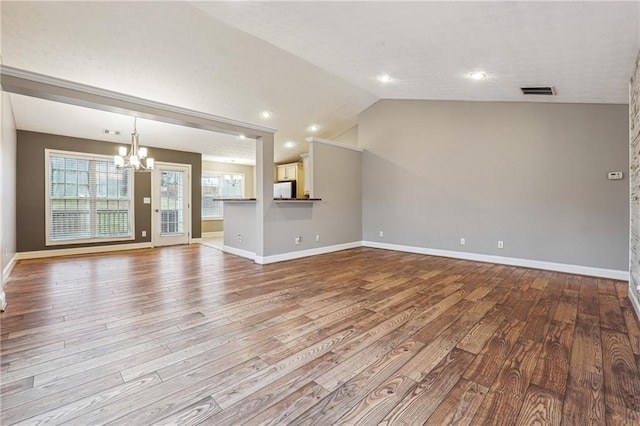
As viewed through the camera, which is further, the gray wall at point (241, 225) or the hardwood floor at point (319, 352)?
the gray wall at point (241, 225)

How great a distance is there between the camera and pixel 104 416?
1439 millimetres

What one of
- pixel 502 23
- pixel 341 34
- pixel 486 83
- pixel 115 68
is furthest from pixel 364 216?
pixel 115 68

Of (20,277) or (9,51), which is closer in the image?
(9,51)

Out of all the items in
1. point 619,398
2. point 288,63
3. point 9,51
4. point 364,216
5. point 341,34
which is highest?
point 288,63

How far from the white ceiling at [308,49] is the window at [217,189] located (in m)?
3.62

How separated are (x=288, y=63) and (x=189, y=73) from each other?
1557 mm

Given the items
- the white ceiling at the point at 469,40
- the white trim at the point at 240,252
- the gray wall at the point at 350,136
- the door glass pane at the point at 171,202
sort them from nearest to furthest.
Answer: the white ceiling at the point at 469,40 < the white trim at the point at 240,252 < the door glass pane at the point at 171,202 < the gray wall at the point at 350,136

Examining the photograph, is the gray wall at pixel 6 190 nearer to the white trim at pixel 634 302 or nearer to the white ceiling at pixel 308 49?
the white ceiling at pixel 308 49

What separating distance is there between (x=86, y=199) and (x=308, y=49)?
5.75m

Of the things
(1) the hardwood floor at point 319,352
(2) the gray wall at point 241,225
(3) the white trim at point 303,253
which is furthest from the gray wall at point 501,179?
(2) the gray wall at point 241,225

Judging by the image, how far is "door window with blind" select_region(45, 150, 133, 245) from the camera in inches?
232

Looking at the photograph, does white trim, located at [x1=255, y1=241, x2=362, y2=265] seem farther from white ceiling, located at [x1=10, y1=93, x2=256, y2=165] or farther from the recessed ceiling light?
the recessed ceiling light

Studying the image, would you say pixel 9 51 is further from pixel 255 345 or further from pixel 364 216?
pixel 364 216

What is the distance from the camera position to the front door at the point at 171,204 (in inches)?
287
